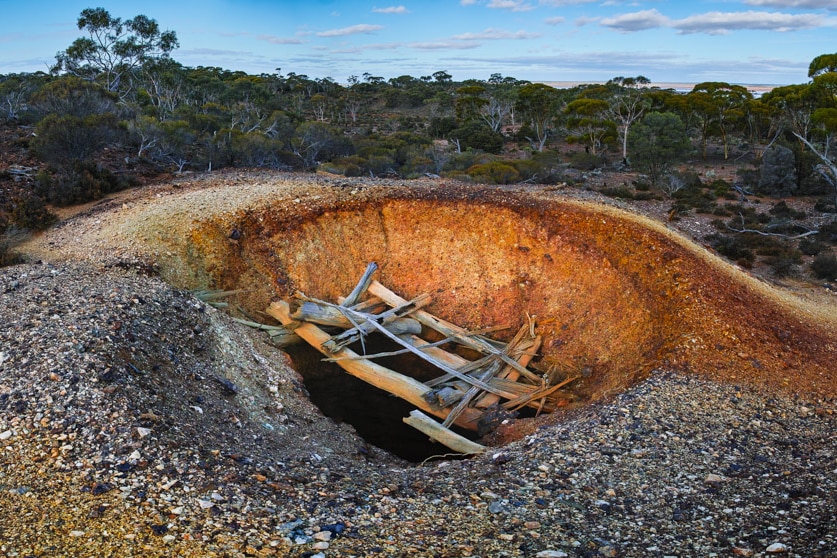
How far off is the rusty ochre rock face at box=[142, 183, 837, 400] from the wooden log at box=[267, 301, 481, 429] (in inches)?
32.8

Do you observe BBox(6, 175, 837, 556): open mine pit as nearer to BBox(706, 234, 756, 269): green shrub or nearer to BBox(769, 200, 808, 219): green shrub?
BBox(706, 234, 756, 269): green shrub

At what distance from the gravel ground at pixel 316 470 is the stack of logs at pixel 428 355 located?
2.01 m

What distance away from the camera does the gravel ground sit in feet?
17.5

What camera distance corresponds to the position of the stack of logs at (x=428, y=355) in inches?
444

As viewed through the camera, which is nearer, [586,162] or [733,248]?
[733,248]

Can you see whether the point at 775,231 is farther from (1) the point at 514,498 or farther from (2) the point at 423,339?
(1) the point at 514,498

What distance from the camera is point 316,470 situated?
23.1ft

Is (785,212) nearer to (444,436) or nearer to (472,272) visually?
(472,272)

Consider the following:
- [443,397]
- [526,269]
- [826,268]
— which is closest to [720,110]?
[826,268]

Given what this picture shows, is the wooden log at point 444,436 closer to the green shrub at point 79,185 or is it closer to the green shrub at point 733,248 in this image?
the green shrub at point 733,248

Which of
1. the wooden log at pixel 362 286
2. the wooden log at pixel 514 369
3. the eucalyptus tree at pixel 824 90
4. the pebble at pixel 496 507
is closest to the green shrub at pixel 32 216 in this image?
the wooden log at pixel 362 286

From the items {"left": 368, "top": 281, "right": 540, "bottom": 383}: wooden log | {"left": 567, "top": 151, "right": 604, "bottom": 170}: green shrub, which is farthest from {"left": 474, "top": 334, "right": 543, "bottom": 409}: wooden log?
→ {"left": 567, "top": 151, "right": 604, "bottom": 170}: green shrub

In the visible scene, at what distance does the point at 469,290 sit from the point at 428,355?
234 centimetres

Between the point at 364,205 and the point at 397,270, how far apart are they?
5.99ft
